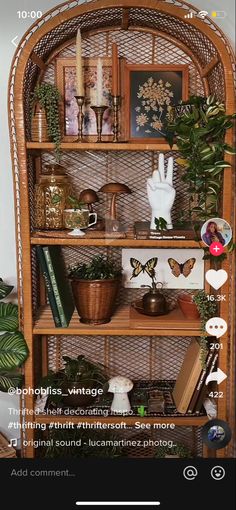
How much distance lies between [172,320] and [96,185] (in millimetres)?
309

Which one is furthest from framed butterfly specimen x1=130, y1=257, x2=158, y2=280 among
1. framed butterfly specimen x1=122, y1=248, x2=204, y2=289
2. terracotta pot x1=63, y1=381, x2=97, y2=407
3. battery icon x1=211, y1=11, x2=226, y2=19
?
battery icon x1=211, y1=11, x2=226, y2=19

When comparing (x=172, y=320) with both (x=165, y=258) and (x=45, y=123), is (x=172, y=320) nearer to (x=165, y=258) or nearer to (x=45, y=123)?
(x=165, y=258)

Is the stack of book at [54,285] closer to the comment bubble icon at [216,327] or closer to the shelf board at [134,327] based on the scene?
the shelf board at [134,327]

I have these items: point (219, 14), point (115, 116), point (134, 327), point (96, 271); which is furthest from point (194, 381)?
point (219, 14)

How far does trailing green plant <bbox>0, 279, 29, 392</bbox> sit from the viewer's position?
3.44ft

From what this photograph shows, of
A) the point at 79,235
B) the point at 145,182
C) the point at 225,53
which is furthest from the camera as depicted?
the point at 145,182

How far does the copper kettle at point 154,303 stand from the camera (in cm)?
112

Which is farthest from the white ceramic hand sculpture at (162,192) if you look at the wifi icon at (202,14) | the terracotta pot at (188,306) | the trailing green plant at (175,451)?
the trailing green plant at (175,451)

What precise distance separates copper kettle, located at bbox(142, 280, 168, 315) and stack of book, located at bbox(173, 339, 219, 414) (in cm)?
8

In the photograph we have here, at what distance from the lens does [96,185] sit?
119 cm

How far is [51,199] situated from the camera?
111cm

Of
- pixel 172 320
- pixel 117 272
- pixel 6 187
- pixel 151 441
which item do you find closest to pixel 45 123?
pixel 6 187

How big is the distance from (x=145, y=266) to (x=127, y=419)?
29 centimetres

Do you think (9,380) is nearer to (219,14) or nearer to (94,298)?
(94,298)
